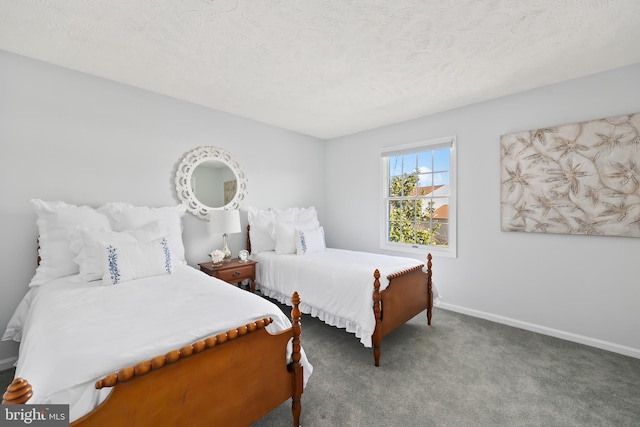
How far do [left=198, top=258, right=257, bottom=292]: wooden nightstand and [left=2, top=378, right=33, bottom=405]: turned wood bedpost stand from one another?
1999 mm

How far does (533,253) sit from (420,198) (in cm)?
142

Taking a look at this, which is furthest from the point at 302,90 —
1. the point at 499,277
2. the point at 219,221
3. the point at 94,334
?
the point at 499,277

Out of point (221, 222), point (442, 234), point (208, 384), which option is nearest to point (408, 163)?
point (442, 234)

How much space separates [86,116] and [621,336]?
531 centimetres

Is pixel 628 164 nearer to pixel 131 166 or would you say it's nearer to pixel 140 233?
pixel 140 233

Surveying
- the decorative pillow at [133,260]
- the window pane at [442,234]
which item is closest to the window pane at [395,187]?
the window pane at [442,234]

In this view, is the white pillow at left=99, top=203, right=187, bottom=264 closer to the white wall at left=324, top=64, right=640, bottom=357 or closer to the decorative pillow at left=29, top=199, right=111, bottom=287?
the decorative pillow at left=29, top=199, right=111, bottom=287

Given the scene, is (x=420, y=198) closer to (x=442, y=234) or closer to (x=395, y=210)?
(x=395, y=210)

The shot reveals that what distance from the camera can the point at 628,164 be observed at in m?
2.35

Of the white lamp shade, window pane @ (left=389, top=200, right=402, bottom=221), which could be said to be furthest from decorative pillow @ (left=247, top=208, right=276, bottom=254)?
window pane @ (left=389, top=200, right=402, bottom=221)

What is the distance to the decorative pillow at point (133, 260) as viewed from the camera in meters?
1.96

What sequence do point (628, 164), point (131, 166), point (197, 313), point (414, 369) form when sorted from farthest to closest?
1. point (131, 166)
2. point (628, 164)
3. point (414, 369)
4. point (197, 313)

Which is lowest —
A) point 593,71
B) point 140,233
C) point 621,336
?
point 621,336

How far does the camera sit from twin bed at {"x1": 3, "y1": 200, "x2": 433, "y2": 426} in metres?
1.01
